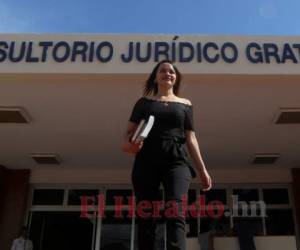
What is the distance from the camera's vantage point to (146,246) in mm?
2062

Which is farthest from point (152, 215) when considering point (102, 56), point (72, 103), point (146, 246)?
point (72, 103)

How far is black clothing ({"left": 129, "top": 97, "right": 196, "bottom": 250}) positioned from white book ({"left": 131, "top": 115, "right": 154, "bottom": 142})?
0.06 m

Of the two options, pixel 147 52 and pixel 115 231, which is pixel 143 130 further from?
pixel 115 231

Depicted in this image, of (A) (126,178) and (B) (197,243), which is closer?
(B) (197,243)

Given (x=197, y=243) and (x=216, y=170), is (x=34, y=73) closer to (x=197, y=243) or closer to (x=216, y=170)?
(x=197, y=243)

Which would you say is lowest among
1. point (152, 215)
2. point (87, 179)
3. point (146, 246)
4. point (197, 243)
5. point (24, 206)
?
point (146, 246)

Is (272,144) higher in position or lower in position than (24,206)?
higher

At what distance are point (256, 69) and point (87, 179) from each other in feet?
19.3

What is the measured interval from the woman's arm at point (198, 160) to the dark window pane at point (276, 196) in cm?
806

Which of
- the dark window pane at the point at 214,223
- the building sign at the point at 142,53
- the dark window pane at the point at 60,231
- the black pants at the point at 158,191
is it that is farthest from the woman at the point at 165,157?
the dark window pane at the point at 60,231

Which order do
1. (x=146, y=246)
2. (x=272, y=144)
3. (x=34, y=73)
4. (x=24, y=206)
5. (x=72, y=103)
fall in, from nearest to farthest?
(x=146, y=246) < (x=34, y=73) < (x=72, y=103) < (x=272, y=144) < (x=24, y=206)

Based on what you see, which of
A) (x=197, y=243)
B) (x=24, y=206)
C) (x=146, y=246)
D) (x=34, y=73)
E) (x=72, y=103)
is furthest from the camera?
(x=24, y=206)

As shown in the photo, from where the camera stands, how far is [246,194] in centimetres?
993

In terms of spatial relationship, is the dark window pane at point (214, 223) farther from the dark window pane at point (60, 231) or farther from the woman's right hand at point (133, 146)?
the woman's right hand at point (133, 146)
